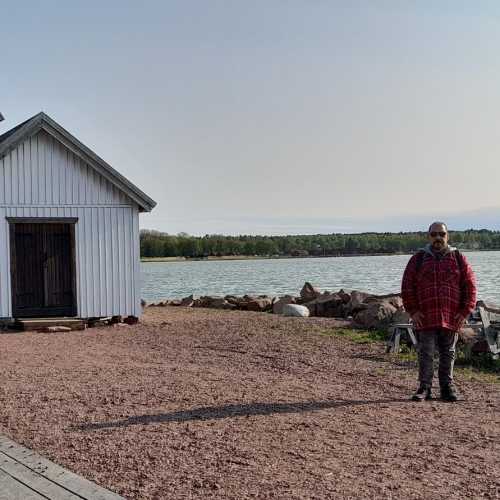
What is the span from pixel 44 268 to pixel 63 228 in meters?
1.06

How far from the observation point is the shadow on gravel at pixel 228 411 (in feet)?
22.4

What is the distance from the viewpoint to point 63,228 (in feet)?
56.6

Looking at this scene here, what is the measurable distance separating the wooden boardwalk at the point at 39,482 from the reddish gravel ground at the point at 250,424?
0.14 metres

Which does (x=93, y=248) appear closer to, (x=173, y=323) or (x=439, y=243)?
(x=173, y=323)

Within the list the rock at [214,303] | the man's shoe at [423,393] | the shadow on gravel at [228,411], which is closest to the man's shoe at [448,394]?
the man's shoe at [423,393]

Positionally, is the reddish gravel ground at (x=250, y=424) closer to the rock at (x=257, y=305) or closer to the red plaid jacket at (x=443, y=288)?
the red plaid jacket at (x=443, y=288)

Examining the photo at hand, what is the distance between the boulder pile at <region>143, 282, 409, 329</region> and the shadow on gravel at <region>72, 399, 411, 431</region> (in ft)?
20.3

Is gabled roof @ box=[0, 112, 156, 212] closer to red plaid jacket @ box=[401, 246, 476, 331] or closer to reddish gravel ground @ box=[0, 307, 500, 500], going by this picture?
reddish gravel ground @ box=[0, 307, 500, 500]

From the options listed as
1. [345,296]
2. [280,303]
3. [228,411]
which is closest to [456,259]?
[228,411]

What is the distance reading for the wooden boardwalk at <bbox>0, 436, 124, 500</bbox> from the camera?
187 inches

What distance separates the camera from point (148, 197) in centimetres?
1694

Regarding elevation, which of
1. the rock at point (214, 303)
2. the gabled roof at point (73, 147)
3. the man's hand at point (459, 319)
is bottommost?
the rock at point (214, 303)

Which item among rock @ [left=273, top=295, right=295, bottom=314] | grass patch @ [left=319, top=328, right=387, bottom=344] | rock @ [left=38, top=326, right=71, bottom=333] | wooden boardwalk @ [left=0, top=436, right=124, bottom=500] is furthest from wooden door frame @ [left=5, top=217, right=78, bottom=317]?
wooden boardwalk @ [left=0, top=436, right=124, bottom=500]

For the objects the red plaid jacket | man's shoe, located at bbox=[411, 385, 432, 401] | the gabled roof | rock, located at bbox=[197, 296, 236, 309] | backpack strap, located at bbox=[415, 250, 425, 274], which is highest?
the gabled roof
